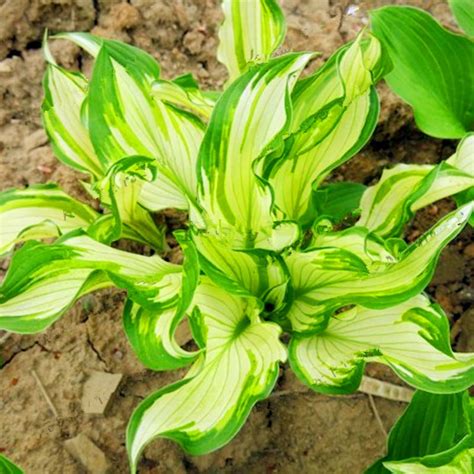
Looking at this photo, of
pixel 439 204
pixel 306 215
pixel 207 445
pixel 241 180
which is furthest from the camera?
pixel 439 204

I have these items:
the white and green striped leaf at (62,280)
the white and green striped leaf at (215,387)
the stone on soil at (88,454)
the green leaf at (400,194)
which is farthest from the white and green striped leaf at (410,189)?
the stone on soil at (88,454)

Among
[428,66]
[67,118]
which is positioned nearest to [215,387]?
[67,118]

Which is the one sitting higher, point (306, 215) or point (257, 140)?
point (257, 140)

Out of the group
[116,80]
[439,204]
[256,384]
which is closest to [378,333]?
[256,384]

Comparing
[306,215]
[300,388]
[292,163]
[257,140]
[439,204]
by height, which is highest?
[257,140]

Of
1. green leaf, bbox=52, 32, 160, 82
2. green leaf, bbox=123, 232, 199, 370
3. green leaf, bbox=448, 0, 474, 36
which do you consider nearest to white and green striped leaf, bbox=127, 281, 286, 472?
green leaf, bbox=123, 232, 199, 370

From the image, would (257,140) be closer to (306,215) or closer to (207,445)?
(306,215)

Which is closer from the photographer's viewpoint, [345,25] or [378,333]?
[378,333]
